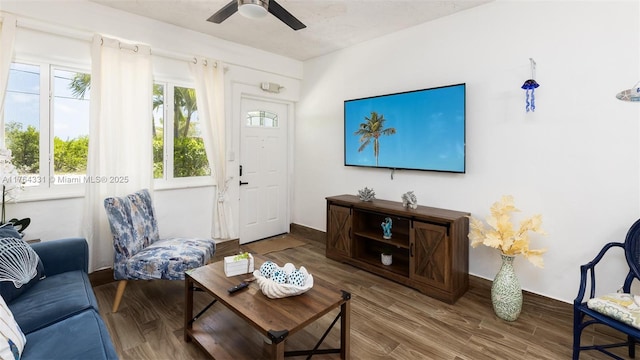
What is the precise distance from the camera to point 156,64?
3287 mm

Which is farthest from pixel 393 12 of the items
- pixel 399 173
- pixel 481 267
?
pixel 481 267

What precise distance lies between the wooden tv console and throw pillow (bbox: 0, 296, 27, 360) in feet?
9.06

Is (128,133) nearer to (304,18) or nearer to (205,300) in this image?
(205,300)

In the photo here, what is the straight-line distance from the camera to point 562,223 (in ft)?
8.11

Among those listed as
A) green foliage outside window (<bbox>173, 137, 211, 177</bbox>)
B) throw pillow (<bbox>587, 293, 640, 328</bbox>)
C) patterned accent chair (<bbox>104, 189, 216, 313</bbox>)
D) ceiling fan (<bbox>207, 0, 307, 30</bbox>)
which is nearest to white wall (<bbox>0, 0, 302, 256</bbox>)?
green foliage outside window (<bbox>173, 137, 211, 177</bbox>)

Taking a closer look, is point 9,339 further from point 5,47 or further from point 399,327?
point 5,47

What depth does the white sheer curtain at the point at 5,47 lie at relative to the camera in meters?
2.42

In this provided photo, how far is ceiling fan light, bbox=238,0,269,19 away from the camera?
1.99 m

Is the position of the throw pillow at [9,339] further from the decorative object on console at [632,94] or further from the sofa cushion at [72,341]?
the decorative object on console at [632,94]

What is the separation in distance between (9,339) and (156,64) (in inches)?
113

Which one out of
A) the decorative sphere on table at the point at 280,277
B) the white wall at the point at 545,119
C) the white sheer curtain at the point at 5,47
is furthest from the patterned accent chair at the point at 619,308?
the white sheer curtain at the point at 5,47

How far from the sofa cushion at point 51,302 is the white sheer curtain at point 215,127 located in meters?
1.78

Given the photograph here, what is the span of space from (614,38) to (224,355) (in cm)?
360

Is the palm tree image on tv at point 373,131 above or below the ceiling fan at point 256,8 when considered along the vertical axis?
below
